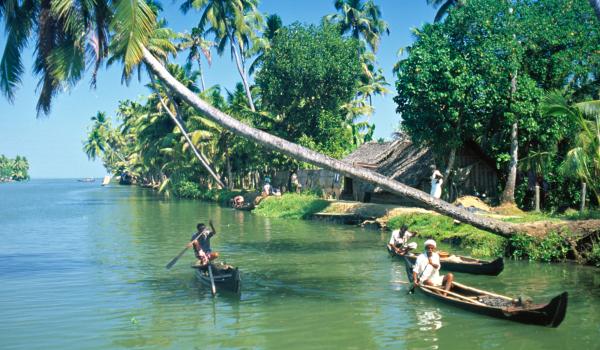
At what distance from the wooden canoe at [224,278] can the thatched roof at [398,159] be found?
559 inches

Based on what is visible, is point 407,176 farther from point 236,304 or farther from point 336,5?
point 336,5

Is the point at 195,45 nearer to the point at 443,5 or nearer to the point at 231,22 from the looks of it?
the point at 231,22

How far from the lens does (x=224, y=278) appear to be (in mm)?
12328

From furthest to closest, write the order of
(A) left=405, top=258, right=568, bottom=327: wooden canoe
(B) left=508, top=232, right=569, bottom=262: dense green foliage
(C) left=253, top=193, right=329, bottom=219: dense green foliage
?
(C) left=253, top=193, right=329, bottom=219: dense green foliage < (B) left=508, top=232, right=569, bottom=262: dense green foliage < (A) left=405, top=258, right=568, bottom=327: wooden canoe

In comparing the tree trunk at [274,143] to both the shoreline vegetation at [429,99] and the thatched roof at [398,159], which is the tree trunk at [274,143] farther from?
the thatched roof at [398,159]

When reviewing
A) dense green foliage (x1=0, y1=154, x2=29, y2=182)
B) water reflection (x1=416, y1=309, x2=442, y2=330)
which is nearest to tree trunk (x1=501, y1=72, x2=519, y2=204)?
water reflection (x1=416, y1=309, x2=442, y2=330)

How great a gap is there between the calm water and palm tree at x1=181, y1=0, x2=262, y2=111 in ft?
69.4

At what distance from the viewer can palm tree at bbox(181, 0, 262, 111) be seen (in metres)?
38.5

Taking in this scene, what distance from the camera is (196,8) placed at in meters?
38.7

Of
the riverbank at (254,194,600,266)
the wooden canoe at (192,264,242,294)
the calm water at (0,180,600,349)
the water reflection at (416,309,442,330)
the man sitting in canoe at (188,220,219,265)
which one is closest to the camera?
the calm water at (0,180,600,349)

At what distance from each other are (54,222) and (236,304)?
2175 cm

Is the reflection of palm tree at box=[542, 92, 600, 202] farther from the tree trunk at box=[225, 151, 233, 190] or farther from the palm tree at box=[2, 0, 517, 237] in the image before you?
the tree trunk at box=[225, 151, 233, 190]

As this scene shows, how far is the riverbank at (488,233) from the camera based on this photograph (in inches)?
584

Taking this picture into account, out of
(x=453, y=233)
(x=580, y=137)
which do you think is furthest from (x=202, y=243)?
(x=580, y=137)
